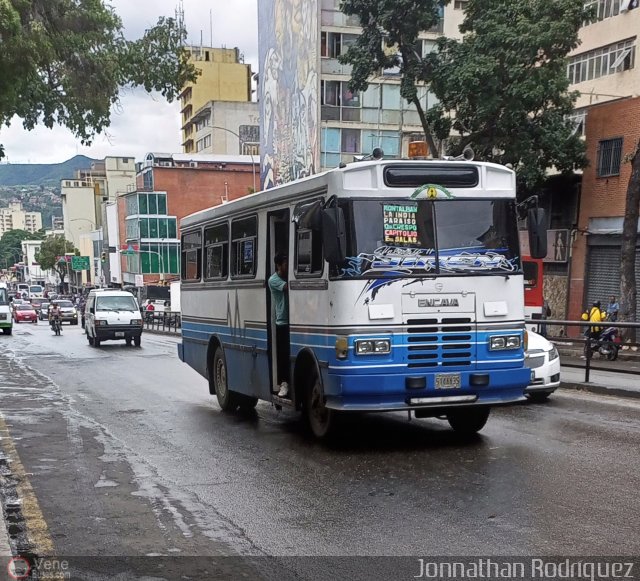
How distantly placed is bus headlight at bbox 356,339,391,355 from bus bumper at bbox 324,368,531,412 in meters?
0.24

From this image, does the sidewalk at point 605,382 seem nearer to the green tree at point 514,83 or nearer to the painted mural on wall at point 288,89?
the green tree at point 514,83

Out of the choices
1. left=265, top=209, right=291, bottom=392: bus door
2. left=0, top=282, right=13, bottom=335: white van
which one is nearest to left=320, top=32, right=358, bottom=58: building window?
left=0, top=282, right=13, bottom=335: white van

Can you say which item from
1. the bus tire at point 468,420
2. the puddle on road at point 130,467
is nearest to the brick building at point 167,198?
the puddle on road at point 130,467

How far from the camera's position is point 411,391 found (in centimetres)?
827

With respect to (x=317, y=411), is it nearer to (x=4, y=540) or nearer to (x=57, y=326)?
(x=4, y=540)

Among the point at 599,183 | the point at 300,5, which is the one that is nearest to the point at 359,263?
the point at 599,183

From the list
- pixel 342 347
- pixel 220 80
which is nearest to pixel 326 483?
pixel 342 347

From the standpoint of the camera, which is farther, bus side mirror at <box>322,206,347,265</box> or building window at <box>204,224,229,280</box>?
building window at <box>204,224,229,280</box>

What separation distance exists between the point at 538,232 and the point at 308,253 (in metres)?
2.65

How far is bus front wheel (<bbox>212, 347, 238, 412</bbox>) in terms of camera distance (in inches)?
474

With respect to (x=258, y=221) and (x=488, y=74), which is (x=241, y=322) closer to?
(x=258, y=221)

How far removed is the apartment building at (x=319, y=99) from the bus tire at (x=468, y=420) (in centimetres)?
3794

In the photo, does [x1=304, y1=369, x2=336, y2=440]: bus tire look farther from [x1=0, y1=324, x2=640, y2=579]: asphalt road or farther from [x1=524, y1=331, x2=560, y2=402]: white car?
[x1=524, y1=331, x2=560, y2=402]: white car

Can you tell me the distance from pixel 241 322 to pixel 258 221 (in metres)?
1.52
